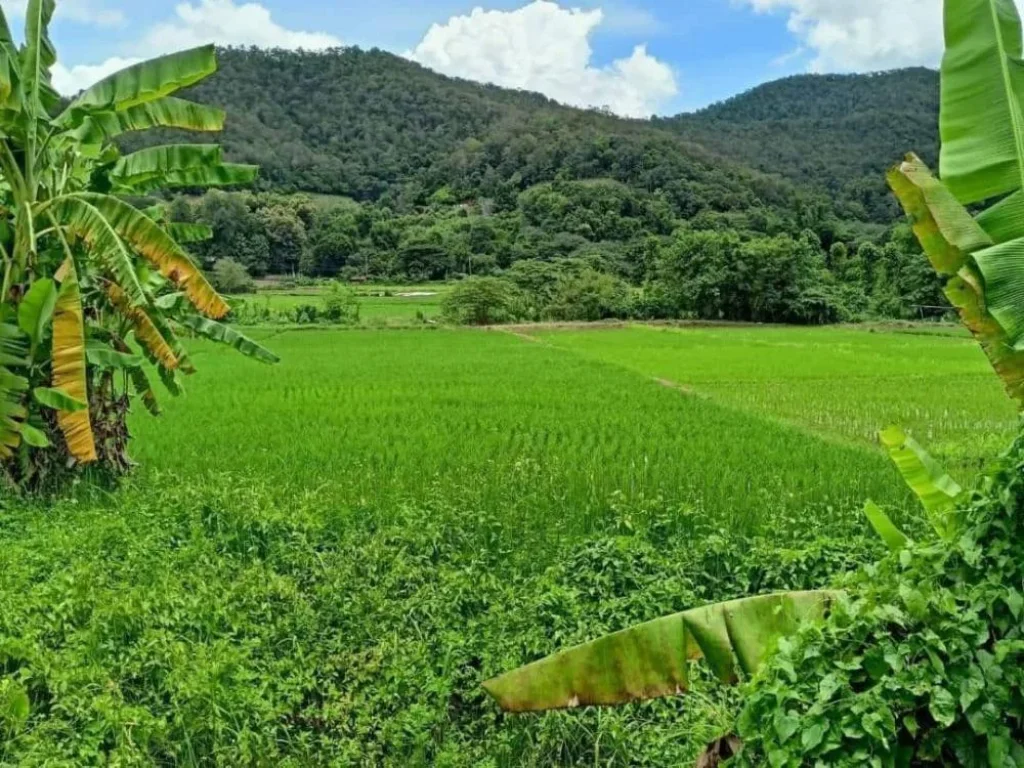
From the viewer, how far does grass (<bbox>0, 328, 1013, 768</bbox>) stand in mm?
3357

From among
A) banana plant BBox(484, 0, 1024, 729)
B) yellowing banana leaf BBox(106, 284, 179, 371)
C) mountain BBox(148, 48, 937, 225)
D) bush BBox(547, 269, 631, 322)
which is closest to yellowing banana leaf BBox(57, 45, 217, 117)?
yellowing banana leaf BBox(106, 284, 179, 371)

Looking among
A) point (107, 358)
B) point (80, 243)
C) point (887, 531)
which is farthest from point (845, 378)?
point (887, 531)

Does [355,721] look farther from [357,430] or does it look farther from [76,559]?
[357,430]

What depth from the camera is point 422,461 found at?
7.41 meters

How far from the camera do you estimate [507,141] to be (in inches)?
2704

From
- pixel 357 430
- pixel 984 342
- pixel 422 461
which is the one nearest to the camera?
pixel 984 342

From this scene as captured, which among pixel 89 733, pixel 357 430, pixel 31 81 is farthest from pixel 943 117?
pixel 357 430

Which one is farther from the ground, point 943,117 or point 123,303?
point 943,117

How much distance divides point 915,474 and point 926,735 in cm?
101

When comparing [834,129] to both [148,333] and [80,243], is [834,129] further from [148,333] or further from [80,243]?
[148,333]

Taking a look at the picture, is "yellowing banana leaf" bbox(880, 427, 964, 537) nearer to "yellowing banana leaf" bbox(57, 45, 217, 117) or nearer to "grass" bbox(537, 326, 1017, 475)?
"grass" bbox(537, 326, 1017, 475)

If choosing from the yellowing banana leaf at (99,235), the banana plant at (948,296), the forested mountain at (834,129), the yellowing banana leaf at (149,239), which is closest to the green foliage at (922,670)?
the banana plant at (948,296)

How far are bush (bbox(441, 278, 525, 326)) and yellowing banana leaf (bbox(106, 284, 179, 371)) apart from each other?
29845 millimetres

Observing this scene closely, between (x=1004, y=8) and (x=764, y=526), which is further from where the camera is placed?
(x=764, y=526)
